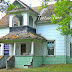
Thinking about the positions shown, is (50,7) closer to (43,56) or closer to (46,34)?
(46,34)

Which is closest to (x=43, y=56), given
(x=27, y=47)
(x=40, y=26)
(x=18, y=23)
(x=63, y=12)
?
(x=27, y=47)

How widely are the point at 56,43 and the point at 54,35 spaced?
97 centimetres

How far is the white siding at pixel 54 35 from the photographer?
1823 centimetres

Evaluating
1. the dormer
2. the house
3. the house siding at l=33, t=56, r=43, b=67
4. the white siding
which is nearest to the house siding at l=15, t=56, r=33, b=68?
the house

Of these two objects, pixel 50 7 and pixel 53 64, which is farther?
pixel 50 7

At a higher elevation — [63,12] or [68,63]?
[63,12]

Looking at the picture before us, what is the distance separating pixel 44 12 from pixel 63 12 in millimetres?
6186

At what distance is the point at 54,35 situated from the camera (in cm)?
1864

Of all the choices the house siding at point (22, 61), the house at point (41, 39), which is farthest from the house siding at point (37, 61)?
the house siding at point (22, 61)

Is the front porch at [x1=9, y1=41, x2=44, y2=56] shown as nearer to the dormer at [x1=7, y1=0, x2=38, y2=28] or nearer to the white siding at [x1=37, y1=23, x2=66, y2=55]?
the white siding at [x1=37, y1=23, x2=66, y2=55]

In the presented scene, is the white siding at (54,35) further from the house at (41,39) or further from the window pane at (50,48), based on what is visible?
the window pane at (50,48)

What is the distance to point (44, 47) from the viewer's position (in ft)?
62.3

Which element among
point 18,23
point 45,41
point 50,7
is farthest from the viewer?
point 50,7

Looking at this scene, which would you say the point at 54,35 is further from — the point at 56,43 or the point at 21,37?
the point at 21,37
